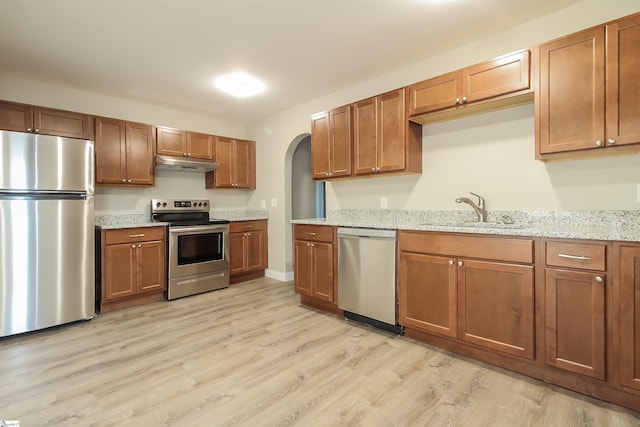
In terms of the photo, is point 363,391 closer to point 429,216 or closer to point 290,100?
point 429,216

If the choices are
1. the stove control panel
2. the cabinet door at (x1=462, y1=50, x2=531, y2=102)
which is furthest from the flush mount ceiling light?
the cabinet door at (x1=462, y1=50, x2=531, y2=102)

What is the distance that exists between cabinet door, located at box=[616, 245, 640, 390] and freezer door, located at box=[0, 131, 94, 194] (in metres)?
4.09

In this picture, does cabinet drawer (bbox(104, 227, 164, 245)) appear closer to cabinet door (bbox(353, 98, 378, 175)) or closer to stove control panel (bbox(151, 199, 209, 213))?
stove control panel (bbox(151, 199, 209, 213))

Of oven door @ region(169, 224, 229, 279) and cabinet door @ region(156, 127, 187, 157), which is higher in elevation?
cabinet door @ region(156, 127, 187, 157)

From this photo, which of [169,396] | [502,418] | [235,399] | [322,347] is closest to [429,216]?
[322,347]

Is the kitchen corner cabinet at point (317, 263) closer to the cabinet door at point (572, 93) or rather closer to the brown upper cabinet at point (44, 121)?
the cabinet door at point (572, 93)

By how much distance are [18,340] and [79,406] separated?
1.49 meters

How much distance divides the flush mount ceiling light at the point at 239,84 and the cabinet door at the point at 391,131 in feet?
4.79

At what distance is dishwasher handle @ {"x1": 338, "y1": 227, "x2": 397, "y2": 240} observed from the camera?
2.64 metres

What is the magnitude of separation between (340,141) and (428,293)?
5.71 feet

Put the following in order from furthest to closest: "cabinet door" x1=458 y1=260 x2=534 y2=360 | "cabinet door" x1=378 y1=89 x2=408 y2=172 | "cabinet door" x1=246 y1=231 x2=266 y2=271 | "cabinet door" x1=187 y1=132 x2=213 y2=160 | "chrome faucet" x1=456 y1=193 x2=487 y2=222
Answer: "cabinet door" x1=246 y1=231 x2=266 y2=271 → "cabinet door" x1=187 y1=132 x2=213 y2=160 → "cabinet door" x1=378 y1=89 x2=408 y2=172 → "chrome faucet" x1=456 y1=193 x2=487 y2=222 → "cabinet door" x1=458 y1=260 x2=534 y2=360

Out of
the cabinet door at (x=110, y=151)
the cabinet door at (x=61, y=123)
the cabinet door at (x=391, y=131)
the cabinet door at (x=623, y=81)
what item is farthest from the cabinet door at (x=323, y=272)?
the cabinet door at (x=61, y=123)

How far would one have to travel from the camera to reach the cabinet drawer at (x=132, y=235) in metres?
3.34

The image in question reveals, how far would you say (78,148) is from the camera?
2.96 meters
